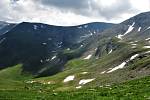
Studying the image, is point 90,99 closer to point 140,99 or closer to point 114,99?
point 114,99

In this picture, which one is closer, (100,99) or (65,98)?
(100,99)

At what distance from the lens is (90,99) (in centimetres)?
3216

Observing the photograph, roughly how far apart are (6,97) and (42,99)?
4.14 m

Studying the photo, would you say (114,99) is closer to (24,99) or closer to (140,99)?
(140,99)

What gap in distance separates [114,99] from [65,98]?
5282 millimetres

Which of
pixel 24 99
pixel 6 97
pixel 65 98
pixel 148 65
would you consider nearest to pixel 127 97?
pixel 65 98

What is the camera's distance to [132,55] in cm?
17438

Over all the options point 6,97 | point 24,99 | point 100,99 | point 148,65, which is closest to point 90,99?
point 100,99

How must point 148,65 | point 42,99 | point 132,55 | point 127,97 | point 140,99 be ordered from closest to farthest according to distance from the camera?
point 140,99 → point 127,97 → point 42,99 → point 148,65 → point 132,55

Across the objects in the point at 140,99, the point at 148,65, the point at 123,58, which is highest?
the point at 123,58

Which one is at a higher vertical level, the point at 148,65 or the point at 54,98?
the point at 148,65

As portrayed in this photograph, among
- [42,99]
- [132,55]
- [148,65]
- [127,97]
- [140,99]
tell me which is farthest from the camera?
[132,55]

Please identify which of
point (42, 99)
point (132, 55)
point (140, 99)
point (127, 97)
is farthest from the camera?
point (132, 55)

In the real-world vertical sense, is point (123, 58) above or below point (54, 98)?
above
